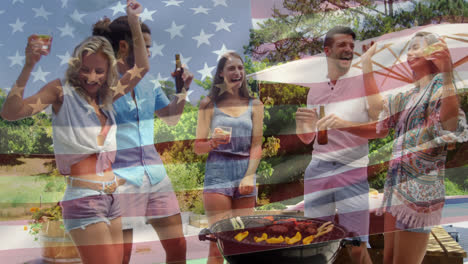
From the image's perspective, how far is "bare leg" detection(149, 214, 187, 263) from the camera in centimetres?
179

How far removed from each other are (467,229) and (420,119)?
1.56 meters

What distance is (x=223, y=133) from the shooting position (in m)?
1.83

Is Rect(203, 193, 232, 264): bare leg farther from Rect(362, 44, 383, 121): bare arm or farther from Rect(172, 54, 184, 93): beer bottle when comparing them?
Rect(362, 44, 383, 121): bare arm

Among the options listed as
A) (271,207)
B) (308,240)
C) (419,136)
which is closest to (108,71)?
(271,207)

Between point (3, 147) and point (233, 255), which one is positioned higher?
point (3, 147)

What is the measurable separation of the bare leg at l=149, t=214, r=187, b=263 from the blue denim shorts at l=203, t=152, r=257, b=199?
18 cm

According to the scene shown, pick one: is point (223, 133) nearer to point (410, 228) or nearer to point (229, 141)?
point (229, 141)

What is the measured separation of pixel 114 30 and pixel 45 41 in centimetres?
24

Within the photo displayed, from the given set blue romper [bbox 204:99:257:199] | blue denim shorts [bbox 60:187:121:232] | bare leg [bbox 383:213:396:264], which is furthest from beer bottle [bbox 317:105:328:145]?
blue denim shorts [bbox 60:187:121:232]

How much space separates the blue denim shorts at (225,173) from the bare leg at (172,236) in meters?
0.18

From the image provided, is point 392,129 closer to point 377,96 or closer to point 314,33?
point 377,96

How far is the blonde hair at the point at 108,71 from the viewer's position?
156cm

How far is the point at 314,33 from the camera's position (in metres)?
1.83

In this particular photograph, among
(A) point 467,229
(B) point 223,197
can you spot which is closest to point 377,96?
(B) point 223,197
